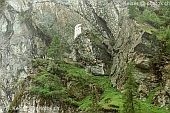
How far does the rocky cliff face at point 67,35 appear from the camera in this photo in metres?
78.7

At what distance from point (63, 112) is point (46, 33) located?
3803 cm

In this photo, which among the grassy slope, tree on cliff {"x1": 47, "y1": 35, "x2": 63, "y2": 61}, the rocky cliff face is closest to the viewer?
the grassy slope

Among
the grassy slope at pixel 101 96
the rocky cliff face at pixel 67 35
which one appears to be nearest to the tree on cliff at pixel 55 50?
the grassy slope at pixel 101 96

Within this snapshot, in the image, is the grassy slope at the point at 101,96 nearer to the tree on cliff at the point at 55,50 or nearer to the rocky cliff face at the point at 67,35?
the rocky cliff face at the point at 67,35

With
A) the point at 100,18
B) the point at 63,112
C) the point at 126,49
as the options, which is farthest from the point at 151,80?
the point at 100,18

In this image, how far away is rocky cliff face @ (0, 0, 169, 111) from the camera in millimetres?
78688

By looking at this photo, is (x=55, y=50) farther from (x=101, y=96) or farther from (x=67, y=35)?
(x=101, y=96)

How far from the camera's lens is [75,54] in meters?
84.9

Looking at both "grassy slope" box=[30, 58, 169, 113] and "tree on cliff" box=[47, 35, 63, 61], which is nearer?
"grassy slope" box=[30, 58, 169, 113]

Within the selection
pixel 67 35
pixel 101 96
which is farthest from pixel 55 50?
pixel 101 96

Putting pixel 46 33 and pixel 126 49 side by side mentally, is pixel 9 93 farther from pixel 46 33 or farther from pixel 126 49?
pixel 126 49

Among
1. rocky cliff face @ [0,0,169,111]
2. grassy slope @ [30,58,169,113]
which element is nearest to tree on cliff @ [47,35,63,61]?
grassy slope @ [30,58,169,113]

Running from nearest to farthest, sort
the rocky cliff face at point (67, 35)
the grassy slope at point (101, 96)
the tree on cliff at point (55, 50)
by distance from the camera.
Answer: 1. the grassy slope at point (101, 96)
2. the rocky cliff face at point (67, 35)
3. the tree on cliff at point (55, 50)

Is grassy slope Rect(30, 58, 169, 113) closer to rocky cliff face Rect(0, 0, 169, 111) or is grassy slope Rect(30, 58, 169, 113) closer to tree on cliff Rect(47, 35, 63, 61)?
rocky cliff face Rect(0, 0, 169, 111)
